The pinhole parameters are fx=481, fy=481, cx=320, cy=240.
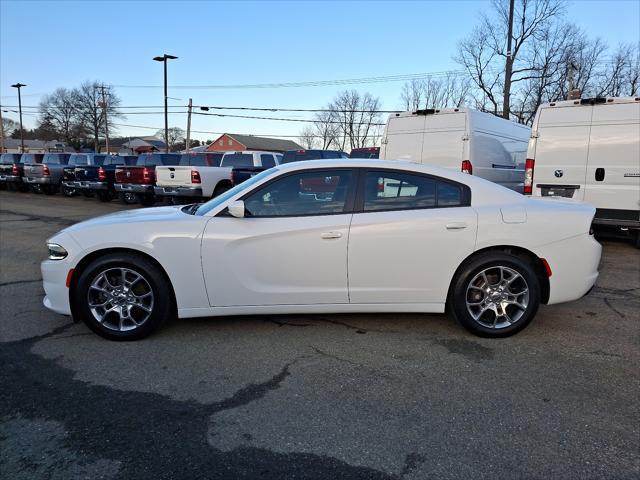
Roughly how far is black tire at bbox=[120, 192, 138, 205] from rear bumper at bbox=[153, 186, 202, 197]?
2700 millimetres

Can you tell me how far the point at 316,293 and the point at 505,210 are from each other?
178cm

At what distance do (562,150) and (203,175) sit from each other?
9426mm

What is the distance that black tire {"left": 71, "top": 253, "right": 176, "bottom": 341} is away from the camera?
4000mm

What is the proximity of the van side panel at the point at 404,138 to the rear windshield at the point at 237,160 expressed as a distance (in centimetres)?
649

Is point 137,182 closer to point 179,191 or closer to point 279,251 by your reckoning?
point 179,191

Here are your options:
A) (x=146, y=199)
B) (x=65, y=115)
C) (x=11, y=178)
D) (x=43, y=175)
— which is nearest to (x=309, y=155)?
(x=146, y=199)

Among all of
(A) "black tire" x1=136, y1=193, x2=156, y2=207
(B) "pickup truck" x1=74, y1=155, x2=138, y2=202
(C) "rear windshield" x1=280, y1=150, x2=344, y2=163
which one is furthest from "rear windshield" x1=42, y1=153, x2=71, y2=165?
(C) "rear windshield" x1=280, y1=150, x2=344, y2=163

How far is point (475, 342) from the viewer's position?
13.5ft

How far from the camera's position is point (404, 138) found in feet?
32.5

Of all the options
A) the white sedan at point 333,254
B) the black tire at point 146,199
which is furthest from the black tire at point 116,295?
the black tire at point 146,199

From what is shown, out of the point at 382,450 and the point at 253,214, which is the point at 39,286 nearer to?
the point at 253,214

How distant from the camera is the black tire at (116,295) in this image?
400cm

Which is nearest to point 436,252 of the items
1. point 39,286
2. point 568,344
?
point 568,344

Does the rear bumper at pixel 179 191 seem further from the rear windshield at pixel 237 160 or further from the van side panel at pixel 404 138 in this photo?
the van side panel at pixel 404 138
